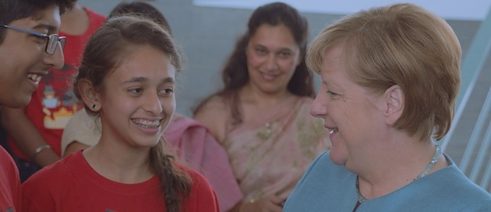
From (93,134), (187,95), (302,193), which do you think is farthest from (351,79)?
(187,95)

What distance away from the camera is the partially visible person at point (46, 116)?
370cm

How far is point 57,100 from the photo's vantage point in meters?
3.74

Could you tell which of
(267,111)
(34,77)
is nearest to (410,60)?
(34,77)

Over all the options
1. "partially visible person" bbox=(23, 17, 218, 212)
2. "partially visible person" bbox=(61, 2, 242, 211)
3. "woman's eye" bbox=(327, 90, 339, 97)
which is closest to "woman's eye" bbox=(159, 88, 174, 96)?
"partially visible person" bbox=(23, 17, 218, 212)

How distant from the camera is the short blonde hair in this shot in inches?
85.0

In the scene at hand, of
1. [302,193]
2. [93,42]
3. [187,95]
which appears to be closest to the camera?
[302,193]

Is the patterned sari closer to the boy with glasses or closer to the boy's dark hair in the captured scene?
the boy with glasses

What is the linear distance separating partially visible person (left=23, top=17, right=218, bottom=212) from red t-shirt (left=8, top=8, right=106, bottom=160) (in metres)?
1.00

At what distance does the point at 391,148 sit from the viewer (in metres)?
2.25

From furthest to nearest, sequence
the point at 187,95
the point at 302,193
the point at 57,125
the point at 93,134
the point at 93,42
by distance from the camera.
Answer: the point at 187,95, the point at 57,125, the point at 93,134, the point at 93,42, the point at 302,193

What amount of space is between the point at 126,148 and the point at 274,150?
1.21 metres

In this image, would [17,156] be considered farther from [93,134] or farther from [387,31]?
[387,31]

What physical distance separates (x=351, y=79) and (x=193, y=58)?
3.35m

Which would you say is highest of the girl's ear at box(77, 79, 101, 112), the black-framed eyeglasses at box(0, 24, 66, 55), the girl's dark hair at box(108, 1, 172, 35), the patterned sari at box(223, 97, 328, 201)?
the black-framed eyeglasses at box(0, 24, 66, 55)
